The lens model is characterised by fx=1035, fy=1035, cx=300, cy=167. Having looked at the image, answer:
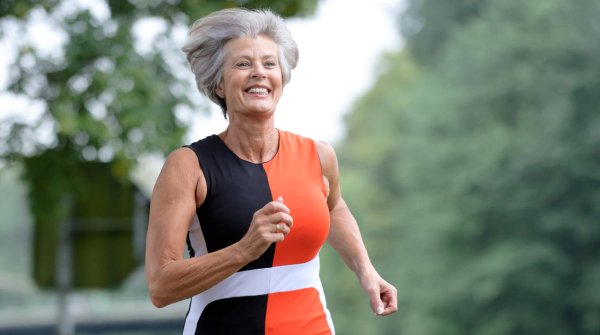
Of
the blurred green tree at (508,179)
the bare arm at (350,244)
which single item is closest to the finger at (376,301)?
the bare arm at (350,244)

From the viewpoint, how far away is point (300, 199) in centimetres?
282

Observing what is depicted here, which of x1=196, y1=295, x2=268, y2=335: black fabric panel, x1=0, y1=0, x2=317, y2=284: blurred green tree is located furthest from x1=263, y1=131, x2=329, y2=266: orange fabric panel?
x1=0, y1=0, x2=317, y2=284: blurred green tree

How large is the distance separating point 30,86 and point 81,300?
254 inches

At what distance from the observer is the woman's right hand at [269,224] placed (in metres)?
2.47

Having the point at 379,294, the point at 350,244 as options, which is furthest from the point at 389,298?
the point at 350,244

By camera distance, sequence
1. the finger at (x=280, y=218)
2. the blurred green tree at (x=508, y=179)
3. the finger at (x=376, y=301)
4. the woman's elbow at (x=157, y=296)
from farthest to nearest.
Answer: the blurred green tree at (x=508, y=179) → the finger at (x=376, y=301) → the woman's elbow at (x=157, y=296) → the finger at (x=280, y=218)

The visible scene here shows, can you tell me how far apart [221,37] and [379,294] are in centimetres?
85

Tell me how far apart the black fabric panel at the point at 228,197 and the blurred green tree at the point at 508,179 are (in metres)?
24.1

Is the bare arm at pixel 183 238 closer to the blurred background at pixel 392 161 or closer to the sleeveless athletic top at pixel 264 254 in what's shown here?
the sleeveless athletic top at pixel 264 254

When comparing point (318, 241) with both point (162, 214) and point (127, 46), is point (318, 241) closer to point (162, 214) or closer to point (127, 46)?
point (162, 214)

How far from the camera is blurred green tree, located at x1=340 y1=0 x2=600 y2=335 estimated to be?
1050 inches

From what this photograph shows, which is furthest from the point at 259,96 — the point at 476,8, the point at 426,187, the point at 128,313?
the point at 476,8

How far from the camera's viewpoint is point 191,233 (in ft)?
9.18

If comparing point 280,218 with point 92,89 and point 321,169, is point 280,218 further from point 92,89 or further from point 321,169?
point 92,89
